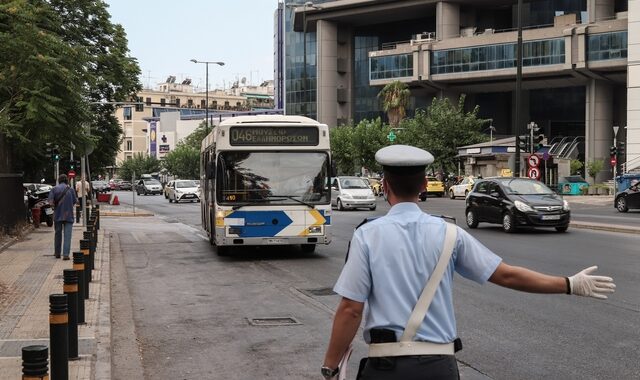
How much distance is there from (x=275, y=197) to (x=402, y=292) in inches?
475

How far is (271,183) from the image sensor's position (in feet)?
49.2

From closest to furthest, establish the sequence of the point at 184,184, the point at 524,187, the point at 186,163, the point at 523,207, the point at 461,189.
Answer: the point at 523,207, the point at 524,187, the point at 461,189, the point at 184,184, the point at 186,163

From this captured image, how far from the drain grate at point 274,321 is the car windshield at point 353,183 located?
2617 centimetres

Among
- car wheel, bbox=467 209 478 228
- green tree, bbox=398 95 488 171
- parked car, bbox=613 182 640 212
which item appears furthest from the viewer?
green tree, bbox=398 95 488 171

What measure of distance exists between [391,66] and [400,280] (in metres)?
79.0

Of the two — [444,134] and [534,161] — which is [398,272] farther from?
[444,134]

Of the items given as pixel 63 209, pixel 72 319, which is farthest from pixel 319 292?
pixel 63 209

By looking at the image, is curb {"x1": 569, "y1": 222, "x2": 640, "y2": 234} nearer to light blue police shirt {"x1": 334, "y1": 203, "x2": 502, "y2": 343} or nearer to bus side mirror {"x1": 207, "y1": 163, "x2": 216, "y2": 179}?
bus side mirror {"x1": 207, "y1": 163, "x2": 216, "y2": 179}

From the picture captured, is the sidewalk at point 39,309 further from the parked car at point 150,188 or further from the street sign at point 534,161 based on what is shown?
the parked car at point 150,188

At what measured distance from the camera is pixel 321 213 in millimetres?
15109

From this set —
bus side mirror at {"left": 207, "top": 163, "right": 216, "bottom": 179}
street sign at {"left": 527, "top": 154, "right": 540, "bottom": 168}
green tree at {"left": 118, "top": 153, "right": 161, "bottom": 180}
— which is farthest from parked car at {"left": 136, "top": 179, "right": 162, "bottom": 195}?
bus side mirror at {"left": 207, "top": 163, "right": 216, "bottom": 179}

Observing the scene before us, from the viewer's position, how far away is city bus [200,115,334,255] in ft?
48.9

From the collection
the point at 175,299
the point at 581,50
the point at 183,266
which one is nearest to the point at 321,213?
the point at 183,266

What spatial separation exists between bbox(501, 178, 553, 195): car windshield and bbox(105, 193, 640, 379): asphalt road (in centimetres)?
492
